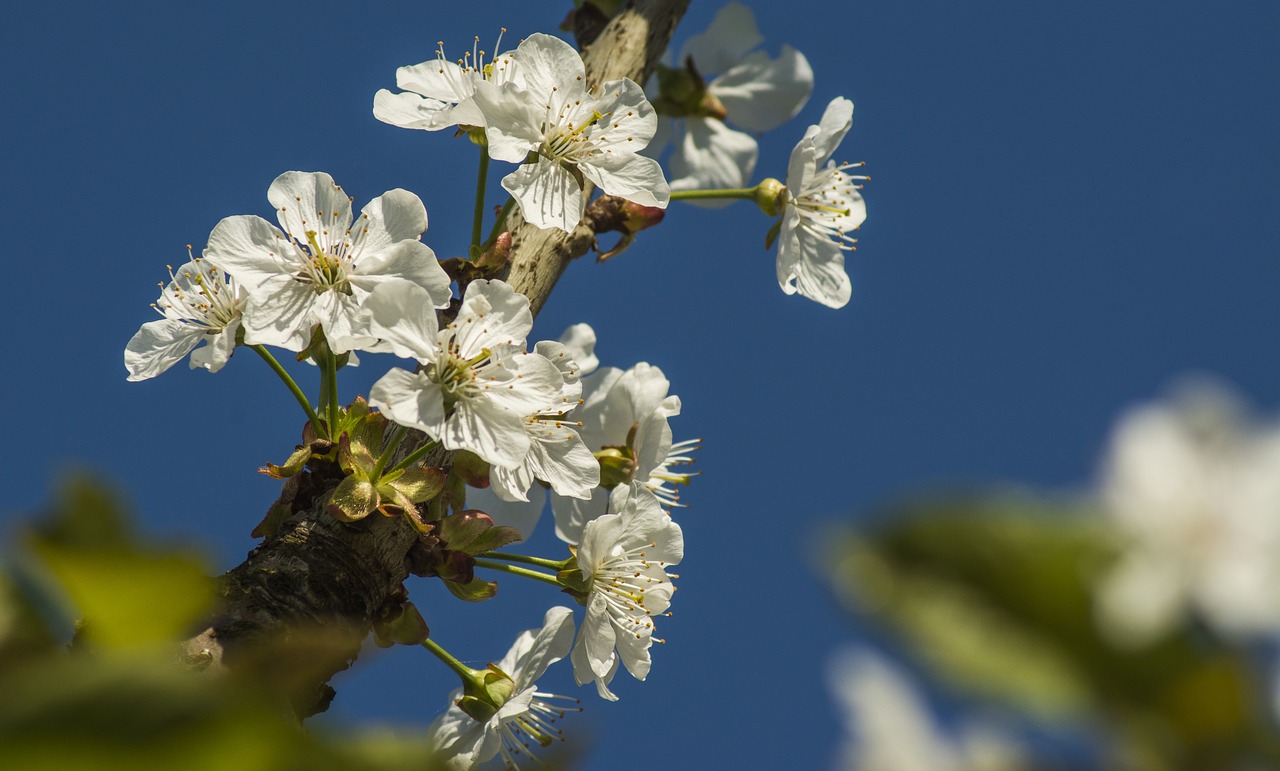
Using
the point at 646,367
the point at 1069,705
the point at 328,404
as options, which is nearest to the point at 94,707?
the point at 1069,705

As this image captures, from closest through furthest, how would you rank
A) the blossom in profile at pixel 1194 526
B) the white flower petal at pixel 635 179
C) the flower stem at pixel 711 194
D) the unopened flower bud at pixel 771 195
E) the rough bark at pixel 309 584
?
the blossom in profile at pixel 1194 526, the rough bark at pixel 309 584, the white flower petal at pixel 635 179, the flower stem at pixel 711 194, the unopened flower bud at pixel 771 195

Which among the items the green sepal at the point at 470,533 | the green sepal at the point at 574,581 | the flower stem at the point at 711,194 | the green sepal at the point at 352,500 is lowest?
the green sepal at the point at 352,500

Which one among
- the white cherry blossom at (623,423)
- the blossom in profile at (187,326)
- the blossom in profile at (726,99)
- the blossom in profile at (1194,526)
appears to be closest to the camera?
the blossom in profile at (1194,526)

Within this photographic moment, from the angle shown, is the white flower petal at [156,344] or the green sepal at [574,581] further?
the green sepal at [574,581]

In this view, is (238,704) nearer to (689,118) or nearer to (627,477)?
(627,477)

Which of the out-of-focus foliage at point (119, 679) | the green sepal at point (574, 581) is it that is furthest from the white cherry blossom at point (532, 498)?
the out-of-focus foliage at point (119, 679)

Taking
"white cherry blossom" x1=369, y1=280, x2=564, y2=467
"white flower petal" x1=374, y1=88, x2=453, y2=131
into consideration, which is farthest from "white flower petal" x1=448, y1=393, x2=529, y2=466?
"white flower petal" x1=374, y1=88, x2=453, y2=131

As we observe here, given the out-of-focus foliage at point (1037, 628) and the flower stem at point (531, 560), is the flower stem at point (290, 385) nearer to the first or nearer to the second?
the flower stem at point (531, 560)

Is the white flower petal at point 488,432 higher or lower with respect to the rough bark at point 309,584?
higher
